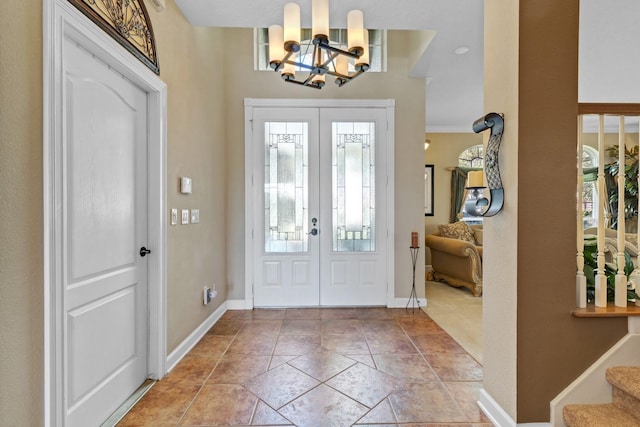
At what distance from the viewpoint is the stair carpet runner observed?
1.40 meters

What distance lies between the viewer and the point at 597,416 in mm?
1437

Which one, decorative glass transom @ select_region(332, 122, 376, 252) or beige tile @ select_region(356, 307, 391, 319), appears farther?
decorative glass transom @ select_region(332, 122, 376, 252)

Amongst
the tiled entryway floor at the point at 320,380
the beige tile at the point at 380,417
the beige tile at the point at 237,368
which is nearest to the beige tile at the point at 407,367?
the tiled entryway floor at the point at 320,380

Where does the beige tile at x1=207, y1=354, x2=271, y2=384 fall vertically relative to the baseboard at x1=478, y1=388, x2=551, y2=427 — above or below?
below

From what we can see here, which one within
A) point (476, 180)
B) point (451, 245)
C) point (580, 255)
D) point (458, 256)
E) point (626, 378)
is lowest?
point (626, 378)

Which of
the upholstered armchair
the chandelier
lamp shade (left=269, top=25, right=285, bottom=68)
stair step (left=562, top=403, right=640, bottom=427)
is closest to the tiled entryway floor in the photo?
stair step (left=562, top=403, right=640, bottom=427)

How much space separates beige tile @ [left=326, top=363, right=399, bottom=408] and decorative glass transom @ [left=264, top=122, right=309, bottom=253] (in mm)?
1818

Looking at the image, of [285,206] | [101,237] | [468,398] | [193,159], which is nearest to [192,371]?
[101,237]

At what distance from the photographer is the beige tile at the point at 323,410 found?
1694mm

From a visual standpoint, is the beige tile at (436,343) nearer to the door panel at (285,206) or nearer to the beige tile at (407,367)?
the beige tile at (407,367)

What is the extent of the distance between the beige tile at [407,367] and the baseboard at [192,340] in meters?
1.53

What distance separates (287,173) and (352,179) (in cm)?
79

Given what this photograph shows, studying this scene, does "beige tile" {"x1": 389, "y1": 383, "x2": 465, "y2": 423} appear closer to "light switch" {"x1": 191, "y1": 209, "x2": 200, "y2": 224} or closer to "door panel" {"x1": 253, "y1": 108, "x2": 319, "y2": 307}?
"door panel" {"x1": 253, "y1": 108, "x2": 319, "y2": 307}

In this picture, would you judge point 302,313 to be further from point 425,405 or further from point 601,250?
point 601,250
